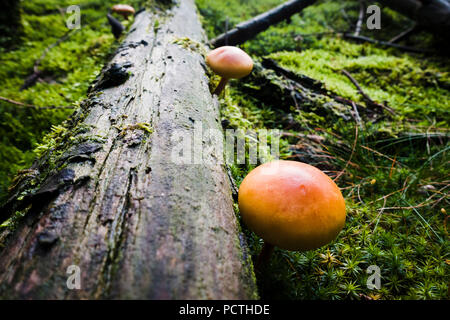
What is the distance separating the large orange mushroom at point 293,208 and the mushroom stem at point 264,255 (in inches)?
7.7

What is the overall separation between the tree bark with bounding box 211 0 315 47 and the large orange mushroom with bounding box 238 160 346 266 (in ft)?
13.3

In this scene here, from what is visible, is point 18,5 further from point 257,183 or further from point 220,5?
point 257,183

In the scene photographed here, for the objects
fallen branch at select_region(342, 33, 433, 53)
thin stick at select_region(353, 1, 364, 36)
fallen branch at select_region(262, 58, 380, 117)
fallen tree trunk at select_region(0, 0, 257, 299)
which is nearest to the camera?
fallen tree trunk at select_region(0, 0, 257, 299)

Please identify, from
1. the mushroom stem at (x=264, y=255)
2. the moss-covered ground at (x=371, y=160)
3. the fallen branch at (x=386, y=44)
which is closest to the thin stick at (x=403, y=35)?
the moss-covered ground at (x=371, y=160)

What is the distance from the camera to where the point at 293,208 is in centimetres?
124

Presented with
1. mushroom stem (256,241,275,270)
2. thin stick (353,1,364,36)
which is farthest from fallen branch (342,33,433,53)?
mushroom stem (256,241,275,270)

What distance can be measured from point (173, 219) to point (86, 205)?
433mm

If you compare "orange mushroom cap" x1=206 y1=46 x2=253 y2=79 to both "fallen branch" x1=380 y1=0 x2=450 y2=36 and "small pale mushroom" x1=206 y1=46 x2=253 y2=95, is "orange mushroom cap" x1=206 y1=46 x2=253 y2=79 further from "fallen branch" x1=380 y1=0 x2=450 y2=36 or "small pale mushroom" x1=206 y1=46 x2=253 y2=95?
"fallen branch" x1=380 y1=0 x2=450 y2=36

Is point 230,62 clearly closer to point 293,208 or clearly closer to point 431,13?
point 293,208

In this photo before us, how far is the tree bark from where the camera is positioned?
4.73 meters

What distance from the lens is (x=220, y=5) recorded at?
674 centimetres

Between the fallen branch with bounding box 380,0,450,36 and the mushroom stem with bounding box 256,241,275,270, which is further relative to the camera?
the fallen branch with bounding box 380,0,450,36

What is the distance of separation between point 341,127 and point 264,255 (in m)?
2.33
